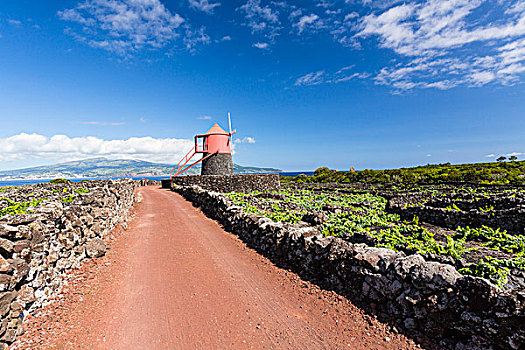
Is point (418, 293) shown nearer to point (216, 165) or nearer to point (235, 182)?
point (235, 182)

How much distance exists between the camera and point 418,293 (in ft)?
15.7

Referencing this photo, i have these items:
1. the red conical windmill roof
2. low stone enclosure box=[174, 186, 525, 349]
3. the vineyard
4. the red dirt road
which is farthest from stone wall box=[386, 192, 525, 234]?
the red conical windmill roof

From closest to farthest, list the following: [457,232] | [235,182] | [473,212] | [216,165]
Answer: [457,232] → [473,212] → [235,182] → [216,165]

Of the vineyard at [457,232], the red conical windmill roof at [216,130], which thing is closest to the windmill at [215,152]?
the red conical windmill roof at [216,130]

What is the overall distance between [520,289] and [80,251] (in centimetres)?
1102

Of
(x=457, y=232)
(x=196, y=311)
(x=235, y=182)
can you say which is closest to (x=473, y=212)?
(x=457, y=232)

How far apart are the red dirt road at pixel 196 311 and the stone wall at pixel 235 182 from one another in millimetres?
20385

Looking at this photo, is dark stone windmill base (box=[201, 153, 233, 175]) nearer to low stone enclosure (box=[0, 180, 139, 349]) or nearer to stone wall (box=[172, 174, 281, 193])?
stone wall (box=[172, 174, 281, 193])

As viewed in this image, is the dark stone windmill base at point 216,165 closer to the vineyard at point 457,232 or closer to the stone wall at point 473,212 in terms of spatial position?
the vineyard at point 457,232

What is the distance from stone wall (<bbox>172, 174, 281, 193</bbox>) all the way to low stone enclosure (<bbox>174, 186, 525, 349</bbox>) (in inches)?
873

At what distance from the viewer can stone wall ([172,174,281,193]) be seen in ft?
97.1

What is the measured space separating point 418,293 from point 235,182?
26100 mm

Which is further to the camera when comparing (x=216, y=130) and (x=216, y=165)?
(x=216, y=130)

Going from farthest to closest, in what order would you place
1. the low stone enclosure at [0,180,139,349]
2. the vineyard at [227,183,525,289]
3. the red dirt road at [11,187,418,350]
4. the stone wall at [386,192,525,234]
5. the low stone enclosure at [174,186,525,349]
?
the stone wall at [386,192,525,234] < the vineyard at [227,183,525,289] < the red dirt road at [11,187,418,350] < the low stone enclosure at [0,180,139,349] < the low stone enclosure at [174,186,525,349]
